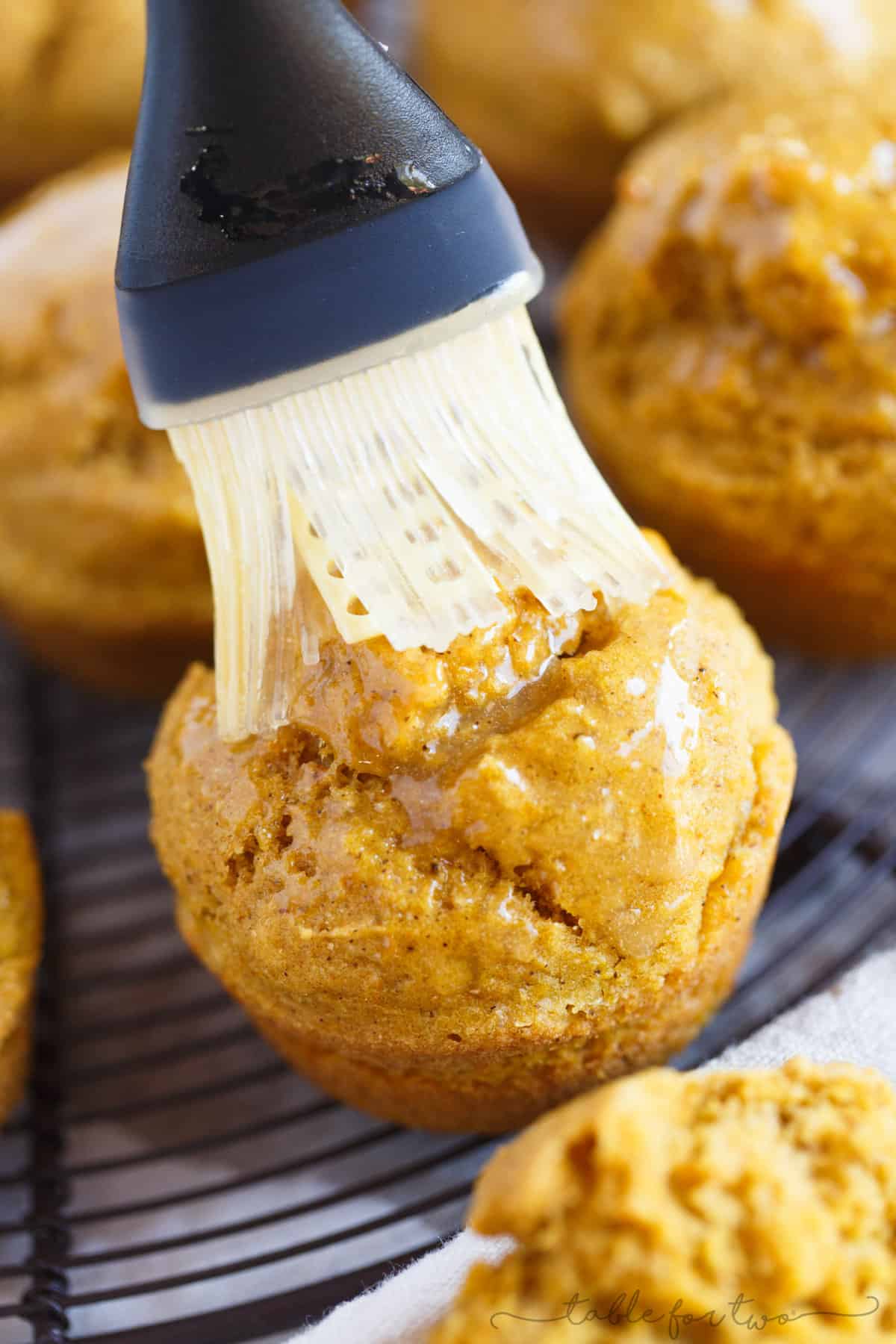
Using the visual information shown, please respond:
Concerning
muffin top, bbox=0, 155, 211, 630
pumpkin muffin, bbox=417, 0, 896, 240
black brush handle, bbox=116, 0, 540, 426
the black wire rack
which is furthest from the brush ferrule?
pumpkin muffin, bbox=417, 0, 896, 240

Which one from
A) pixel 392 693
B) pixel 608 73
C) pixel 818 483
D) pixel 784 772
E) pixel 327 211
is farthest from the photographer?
pixel 608 73

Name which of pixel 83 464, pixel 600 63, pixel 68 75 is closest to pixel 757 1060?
pixel 83 464

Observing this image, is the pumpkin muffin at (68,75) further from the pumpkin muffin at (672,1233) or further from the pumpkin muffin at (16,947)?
the pumpkin muffin at (672,1233)

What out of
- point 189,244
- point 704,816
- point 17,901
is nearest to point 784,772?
point 704,816

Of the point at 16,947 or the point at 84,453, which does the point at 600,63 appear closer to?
the point at 84,453

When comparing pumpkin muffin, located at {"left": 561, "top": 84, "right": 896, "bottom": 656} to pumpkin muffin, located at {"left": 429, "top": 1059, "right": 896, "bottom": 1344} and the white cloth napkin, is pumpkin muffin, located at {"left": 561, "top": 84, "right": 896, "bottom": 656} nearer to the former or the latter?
the white cloth napkin

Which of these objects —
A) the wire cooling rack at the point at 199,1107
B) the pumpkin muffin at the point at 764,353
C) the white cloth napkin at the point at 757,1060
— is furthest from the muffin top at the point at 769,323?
the white cloth napkin at the point at 757,1060

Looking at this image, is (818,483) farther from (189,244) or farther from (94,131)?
(94,131)
